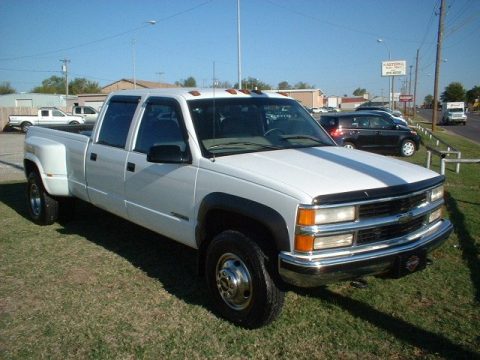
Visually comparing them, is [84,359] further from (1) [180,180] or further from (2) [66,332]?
(1) [180,180]

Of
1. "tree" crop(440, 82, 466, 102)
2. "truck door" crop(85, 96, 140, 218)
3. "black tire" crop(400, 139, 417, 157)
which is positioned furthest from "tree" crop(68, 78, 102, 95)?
"truck door" crop(85, 96, 140, 218)

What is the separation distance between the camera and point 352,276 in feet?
11.0

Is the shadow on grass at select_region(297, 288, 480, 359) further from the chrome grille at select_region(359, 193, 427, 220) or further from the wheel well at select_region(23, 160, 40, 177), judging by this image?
the wheel well at select_region(23, 160, 40, 177)

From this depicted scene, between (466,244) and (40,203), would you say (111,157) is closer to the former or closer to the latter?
(40,203)

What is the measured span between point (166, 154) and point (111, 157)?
1.41 m

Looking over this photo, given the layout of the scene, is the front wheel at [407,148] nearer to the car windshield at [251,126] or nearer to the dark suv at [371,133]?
the dark suv at [371,133]

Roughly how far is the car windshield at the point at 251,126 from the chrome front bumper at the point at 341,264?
130 centimetres

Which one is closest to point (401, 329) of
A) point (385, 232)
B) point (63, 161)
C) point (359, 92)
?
point (385, 232)

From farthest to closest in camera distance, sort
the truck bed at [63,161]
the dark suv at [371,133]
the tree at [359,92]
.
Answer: the tree at [359,92] → the dark suv at [371,133] → the truck bed at [63,161]

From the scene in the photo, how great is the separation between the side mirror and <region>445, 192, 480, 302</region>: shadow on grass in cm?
295

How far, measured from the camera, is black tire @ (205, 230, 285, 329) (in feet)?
11.5

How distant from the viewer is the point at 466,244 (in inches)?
224

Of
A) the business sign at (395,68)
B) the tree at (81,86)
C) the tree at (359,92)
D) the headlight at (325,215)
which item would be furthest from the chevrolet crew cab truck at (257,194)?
the tree at (359,92)

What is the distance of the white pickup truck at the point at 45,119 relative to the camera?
33.3 metres
